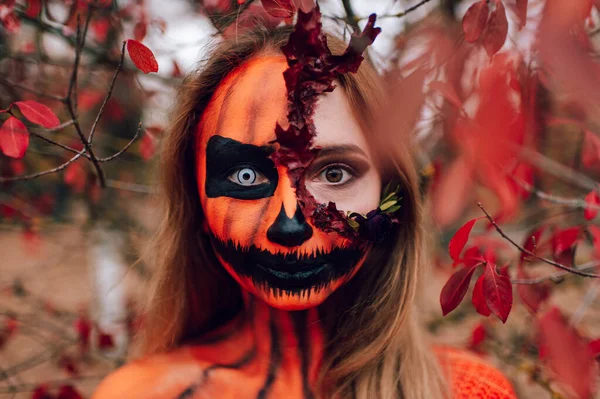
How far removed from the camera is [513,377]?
298 cm

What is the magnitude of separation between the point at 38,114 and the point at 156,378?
27.2 inches

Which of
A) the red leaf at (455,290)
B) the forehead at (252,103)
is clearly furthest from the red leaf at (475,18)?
the red leaf at (455,290)

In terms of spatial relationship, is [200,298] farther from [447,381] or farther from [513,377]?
[513,377]

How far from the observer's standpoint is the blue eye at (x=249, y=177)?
1172 mm

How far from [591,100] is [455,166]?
70cm

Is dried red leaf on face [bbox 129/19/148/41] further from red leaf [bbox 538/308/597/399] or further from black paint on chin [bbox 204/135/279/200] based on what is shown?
red leaf [bbox 538/308/597/399]

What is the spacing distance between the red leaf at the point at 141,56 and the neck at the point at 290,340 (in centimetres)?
61

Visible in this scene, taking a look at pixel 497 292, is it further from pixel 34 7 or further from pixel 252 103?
pixel 34 7

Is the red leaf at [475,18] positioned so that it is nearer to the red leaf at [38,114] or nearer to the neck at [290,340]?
the neck at [290,340]

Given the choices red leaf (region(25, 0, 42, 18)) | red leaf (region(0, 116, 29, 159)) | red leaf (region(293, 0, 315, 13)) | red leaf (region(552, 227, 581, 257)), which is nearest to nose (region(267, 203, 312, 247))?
red leaf (region(293, 0, 315, 13))

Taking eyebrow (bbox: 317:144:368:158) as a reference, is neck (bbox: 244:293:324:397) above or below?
below

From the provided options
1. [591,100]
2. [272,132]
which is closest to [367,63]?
[272,132]

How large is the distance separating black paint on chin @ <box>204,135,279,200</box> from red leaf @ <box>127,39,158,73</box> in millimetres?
213

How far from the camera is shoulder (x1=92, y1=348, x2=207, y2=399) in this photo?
49.9 inches
